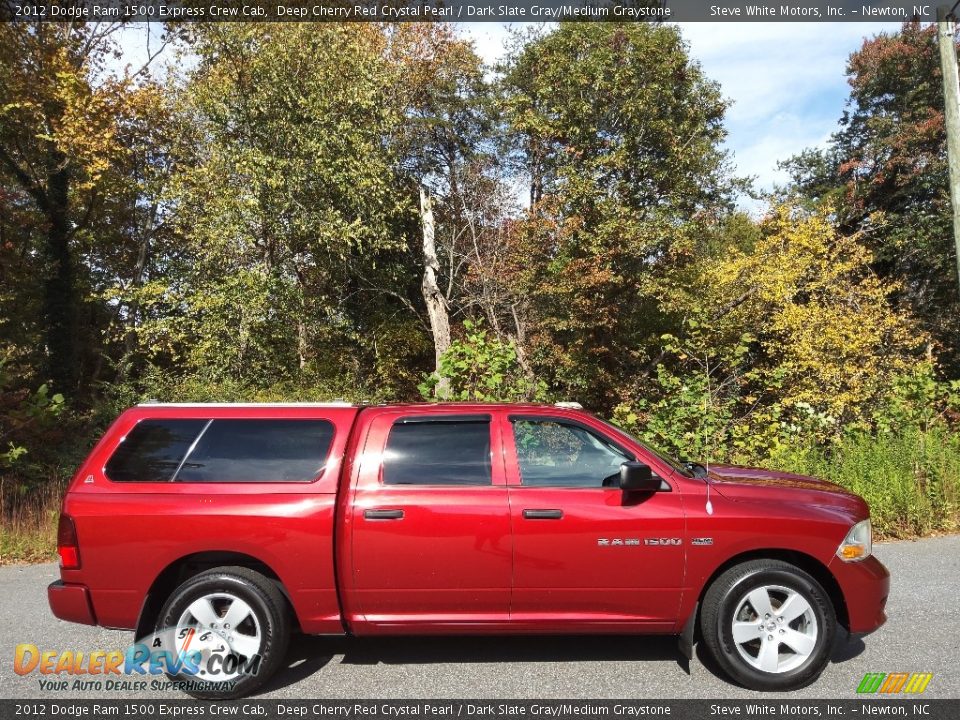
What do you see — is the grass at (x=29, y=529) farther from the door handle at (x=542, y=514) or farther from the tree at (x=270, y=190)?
the door handle at (x=542, y=514)

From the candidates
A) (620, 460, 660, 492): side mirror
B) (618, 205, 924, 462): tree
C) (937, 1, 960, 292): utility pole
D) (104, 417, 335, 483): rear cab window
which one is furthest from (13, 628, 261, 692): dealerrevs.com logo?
(937, 1, 960, 292): utility pole

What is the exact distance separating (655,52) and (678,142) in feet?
7.79

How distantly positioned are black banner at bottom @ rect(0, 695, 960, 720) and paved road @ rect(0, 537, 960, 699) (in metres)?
0.09

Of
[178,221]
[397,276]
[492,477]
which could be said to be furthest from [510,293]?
[492,477]

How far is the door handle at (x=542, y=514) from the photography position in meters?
4.11

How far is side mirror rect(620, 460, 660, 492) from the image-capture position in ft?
13.1

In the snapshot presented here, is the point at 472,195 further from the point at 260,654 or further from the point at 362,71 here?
the point at 260,654

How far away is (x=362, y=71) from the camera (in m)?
15.9

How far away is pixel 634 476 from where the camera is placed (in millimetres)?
4000

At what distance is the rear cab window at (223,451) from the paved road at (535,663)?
1307mm

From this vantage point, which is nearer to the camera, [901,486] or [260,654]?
[260,654]

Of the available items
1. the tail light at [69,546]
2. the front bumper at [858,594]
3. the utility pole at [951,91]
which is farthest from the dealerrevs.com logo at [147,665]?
the utility pole at [951,91]

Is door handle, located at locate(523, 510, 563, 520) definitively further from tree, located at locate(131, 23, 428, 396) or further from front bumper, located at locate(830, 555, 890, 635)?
tree, located at locate(131, 23, 428, 396)

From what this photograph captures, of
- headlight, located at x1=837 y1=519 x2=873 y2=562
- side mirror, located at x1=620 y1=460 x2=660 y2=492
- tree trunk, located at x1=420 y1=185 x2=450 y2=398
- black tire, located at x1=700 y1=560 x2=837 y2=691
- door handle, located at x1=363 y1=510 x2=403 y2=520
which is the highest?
tree trunk, located at x1=420 y1=185 x2=450 y2=398
